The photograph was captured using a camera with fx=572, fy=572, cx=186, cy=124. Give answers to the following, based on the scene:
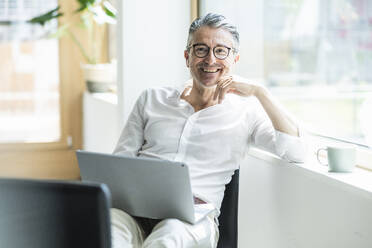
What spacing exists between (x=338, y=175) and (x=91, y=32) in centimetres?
338

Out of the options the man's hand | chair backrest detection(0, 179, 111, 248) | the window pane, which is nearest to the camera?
chair backrest detection(0, 179, 111, 248)

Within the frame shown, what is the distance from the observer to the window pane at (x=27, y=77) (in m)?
4.84

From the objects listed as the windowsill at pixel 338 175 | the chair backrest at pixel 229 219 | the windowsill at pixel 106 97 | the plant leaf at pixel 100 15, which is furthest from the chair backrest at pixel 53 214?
the plant leaf at pixel 100 15

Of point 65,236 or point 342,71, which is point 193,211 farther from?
point 342,71

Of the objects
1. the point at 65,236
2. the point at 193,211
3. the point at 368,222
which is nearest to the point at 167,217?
the point at 193,211

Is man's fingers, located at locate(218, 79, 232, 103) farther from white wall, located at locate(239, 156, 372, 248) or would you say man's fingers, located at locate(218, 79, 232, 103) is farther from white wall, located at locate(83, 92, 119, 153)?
white wall, located at locate(83, 92, 119, 153)

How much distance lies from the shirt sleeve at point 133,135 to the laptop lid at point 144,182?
1.44ft

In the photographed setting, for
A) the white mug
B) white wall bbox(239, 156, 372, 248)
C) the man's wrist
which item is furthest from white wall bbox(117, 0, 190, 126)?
the white mug

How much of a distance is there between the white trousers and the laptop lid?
A: 1.3 inches

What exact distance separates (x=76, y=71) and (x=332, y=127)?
298 centimetres

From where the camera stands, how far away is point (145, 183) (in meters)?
1.75

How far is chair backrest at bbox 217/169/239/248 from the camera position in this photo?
6.82ft

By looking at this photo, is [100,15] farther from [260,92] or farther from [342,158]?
[342,158]

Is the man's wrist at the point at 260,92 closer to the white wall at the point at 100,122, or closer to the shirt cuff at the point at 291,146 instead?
the shirt cuff at the point at 291,146
